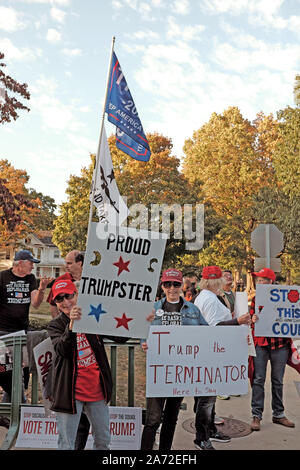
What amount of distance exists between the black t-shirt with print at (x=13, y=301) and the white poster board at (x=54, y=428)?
1086mm

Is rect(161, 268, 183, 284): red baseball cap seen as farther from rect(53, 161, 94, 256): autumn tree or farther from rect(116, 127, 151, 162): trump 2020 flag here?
rect(53, 161, 94, 256): autumn tree

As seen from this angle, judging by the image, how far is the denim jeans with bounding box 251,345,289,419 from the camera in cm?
573

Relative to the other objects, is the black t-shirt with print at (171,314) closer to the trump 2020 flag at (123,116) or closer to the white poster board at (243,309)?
the white poster board at (243,309)

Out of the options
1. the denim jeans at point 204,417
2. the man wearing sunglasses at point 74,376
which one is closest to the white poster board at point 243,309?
the denim jeans at point 204,417

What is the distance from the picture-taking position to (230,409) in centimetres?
648

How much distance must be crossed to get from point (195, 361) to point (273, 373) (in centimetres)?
184

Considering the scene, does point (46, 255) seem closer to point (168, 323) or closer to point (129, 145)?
point (129, 145)

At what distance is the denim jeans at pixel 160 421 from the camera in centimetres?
422

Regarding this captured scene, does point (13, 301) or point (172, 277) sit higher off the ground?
point (172, 277)

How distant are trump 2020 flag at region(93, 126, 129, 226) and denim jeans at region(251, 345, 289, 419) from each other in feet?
12.5

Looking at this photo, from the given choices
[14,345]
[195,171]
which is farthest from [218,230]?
[14,345]

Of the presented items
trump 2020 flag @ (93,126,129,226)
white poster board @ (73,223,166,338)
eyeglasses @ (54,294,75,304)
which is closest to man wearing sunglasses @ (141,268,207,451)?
white poster board @ (73,223,166,338)

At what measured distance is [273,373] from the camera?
5.79 m

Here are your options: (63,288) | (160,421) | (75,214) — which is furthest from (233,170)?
(63,288)
